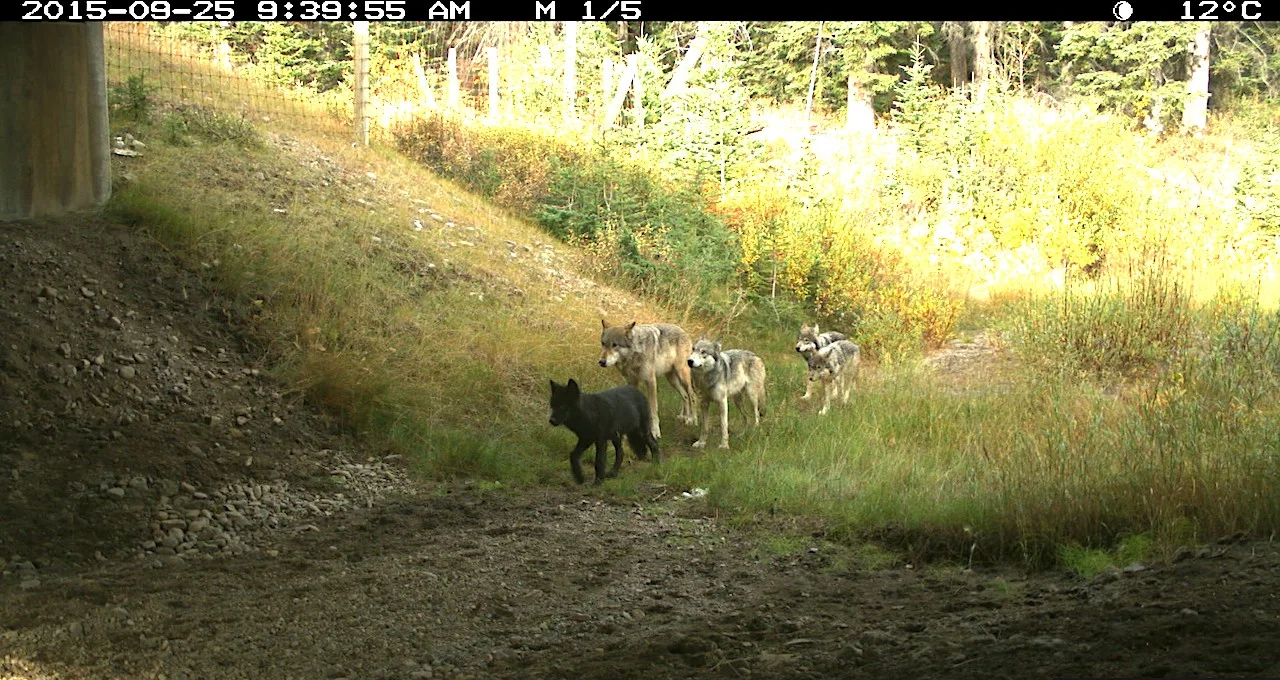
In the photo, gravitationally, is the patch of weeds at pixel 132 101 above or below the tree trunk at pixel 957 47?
below

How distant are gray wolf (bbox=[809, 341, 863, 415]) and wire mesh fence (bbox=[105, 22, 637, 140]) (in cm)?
906

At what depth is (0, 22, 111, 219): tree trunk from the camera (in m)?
9.45

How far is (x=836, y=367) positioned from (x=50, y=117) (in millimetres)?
7761

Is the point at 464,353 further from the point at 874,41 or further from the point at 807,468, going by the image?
the point at 874,41

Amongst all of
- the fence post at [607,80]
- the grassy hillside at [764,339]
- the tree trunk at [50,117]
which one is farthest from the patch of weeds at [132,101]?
the fence post at [607,80]

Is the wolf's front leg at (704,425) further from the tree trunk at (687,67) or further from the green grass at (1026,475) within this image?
the tree trunk at (687,67)

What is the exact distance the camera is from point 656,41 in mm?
30562

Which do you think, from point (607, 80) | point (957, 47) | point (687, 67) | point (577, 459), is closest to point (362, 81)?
point (607, 80)

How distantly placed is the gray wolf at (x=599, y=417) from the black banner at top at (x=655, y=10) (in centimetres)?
295

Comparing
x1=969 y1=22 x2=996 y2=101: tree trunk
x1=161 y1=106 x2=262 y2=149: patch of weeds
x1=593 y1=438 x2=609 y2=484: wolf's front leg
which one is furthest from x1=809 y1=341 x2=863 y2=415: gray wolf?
x1=969 y1=22 x2=996 y2=101: tree trunk

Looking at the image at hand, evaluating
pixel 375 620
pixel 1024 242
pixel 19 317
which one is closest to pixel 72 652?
pixel 375 620

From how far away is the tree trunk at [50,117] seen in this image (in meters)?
9.45

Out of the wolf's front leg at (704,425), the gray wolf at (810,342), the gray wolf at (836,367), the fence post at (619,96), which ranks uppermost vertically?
the fence post at (619,96)

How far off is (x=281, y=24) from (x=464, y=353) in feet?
71.7
